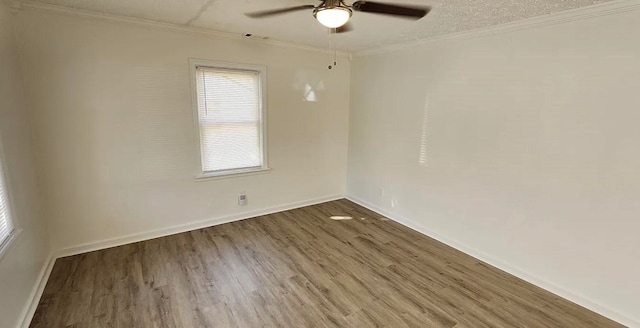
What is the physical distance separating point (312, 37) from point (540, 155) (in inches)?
108

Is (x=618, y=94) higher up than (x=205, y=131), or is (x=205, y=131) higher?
(x=618, y=94)

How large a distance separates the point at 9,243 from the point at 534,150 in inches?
161

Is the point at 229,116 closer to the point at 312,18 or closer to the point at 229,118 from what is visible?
the point at 229,118

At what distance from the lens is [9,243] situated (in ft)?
6.22

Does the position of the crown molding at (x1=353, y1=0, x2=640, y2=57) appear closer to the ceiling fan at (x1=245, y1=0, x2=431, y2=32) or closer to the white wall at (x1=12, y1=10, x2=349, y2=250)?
the ceiling fan at (x1=245, y1=0, x2=431, y2=32)

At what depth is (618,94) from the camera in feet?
7.03

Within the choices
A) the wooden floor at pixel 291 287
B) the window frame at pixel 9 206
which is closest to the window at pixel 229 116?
the wooden floor at pixel 291 287

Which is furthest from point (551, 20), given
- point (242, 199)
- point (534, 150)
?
point (242, 199)

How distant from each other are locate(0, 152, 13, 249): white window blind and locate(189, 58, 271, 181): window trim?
1.73 metres

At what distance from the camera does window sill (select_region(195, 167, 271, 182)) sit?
3.65 m

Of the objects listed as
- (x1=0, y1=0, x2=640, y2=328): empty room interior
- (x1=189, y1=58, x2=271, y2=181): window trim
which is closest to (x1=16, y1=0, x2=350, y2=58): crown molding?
(x1=0, y1=0, x2=640, y2=328): empty room interior

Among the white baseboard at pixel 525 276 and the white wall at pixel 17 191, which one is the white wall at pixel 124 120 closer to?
the white wall at pixel 17 191

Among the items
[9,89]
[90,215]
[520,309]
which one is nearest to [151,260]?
[90,215]

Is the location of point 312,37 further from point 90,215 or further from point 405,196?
point 90,215
